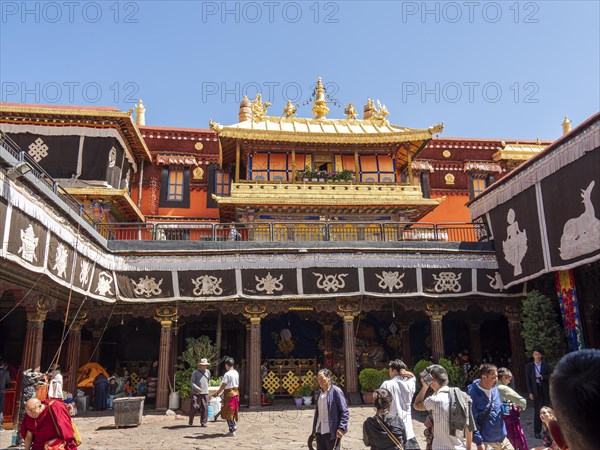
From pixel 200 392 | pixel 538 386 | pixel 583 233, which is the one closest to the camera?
pixel 538 386

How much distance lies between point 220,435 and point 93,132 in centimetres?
1461

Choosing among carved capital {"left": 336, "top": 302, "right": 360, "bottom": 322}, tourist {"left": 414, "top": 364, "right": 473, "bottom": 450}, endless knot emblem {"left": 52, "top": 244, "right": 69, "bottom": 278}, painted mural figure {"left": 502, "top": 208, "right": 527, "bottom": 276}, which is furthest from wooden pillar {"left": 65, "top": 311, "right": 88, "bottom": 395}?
painted mural figure {"left": 502, "top": 208, "right": 527, "bottom": 276}

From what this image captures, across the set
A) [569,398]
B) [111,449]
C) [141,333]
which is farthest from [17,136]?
[569,398]

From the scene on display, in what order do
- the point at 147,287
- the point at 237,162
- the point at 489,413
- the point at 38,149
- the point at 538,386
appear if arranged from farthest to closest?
the point at 237,162 < the point at 38,149 < the point at 147,287 < the point at 538,386 < the point at 489,413

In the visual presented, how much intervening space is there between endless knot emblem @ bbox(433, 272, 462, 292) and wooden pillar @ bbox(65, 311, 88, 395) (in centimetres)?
1090

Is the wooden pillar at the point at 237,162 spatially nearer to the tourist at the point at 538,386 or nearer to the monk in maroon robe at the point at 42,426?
the tourist at the point at 538,386

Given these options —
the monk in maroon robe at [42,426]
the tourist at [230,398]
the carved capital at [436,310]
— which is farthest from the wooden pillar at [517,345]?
the monk in maroon robe at [42,426]

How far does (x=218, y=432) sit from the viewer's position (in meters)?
10.4

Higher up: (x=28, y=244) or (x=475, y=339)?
(x=28, y=244)

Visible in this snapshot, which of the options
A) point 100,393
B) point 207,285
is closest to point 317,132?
point 207,285

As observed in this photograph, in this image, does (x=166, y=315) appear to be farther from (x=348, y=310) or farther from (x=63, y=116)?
(x=63, y=116)

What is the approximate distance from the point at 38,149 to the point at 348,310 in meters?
13.9

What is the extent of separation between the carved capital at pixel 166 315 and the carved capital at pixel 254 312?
214 centimetres

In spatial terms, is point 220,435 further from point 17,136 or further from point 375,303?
point 17,136
